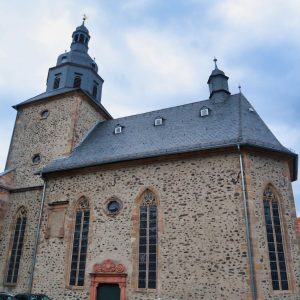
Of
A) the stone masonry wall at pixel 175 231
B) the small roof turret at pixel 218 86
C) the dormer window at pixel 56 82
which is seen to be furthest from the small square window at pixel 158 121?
the dormer window at pixel 56 82

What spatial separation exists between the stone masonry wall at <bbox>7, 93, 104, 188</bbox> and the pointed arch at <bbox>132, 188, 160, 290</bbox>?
570 cm

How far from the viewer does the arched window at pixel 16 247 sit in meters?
14.2

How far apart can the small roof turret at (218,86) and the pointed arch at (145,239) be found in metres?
6.84

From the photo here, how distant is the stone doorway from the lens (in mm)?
11727

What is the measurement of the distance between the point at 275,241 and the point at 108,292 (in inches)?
253

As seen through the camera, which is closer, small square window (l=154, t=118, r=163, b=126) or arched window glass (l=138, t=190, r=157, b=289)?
arched window glass (l=138, t=190, r=157, b=289)

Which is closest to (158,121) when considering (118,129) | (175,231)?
(118,129)

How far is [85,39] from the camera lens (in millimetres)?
21453

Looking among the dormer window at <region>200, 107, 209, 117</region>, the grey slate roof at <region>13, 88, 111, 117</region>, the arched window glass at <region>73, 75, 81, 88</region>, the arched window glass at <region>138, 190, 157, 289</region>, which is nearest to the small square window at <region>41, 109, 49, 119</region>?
the grey slate roof at <region>13, 88, 111, 117</region>

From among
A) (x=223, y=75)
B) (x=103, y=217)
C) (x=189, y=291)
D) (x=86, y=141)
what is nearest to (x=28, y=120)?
(x=86, y=141)

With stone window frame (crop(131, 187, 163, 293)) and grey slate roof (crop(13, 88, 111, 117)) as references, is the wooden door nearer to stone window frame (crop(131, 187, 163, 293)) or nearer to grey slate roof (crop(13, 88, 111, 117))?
stone window frame (crop(131, 187, 163, 293))

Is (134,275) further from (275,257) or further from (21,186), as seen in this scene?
(21,186)

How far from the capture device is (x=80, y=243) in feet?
42.9

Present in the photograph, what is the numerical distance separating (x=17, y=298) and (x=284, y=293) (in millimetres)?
9412
